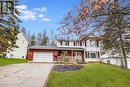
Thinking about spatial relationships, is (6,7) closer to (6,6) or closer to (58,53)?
(6,6)

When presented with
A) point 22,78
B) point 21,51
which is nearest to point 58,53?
point 21,51

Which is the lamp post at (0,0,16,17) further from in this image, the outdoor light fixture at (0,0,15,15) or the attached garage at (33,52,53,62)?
the attached garage at (33,52,53,62)

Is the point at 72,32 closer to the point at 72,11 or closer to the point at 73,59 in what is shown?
the point at 72,11

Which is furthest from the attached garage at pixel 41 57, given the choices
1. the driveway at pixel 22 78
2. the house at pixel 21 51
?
the driveway at pixel 22 78

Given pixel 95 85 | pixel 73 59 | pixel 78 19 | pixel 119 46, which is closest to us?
pixel 78 19

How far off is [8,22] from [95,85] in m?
22.8

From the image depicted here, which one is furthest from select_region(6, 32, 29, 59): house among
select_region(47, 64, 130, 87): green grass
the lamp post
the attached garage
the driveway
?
select_region(47, 64, 130, 87): green grass

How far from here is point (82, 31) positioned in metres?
5.91

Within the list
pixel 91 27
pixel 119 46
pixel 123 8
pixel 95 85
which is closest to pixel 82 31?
pixel 91 27

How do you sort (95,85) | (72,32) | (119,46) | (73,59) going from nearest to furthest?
(72,32) < (95,85) < (119,46) < (73,59)

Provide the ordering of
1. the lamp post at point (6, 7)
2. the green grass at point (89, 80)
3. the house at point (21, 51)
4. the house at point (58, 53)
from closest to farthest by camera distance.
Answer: the green grass at point (89, 80)
the lamp post at point (6, 7)
the house at point (58, 53)
the house at point (21, 51)

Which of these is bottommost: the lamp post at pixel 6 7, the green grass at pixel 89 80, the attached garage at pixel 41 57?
the green grass at pixel 89 80

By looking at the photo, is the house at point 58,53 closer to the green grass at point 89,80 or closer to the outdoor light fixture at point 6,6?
the outdoor light fixture at point 6,6

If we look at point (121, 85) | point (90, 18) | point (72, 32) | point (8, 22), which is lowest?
point (121, 85)
